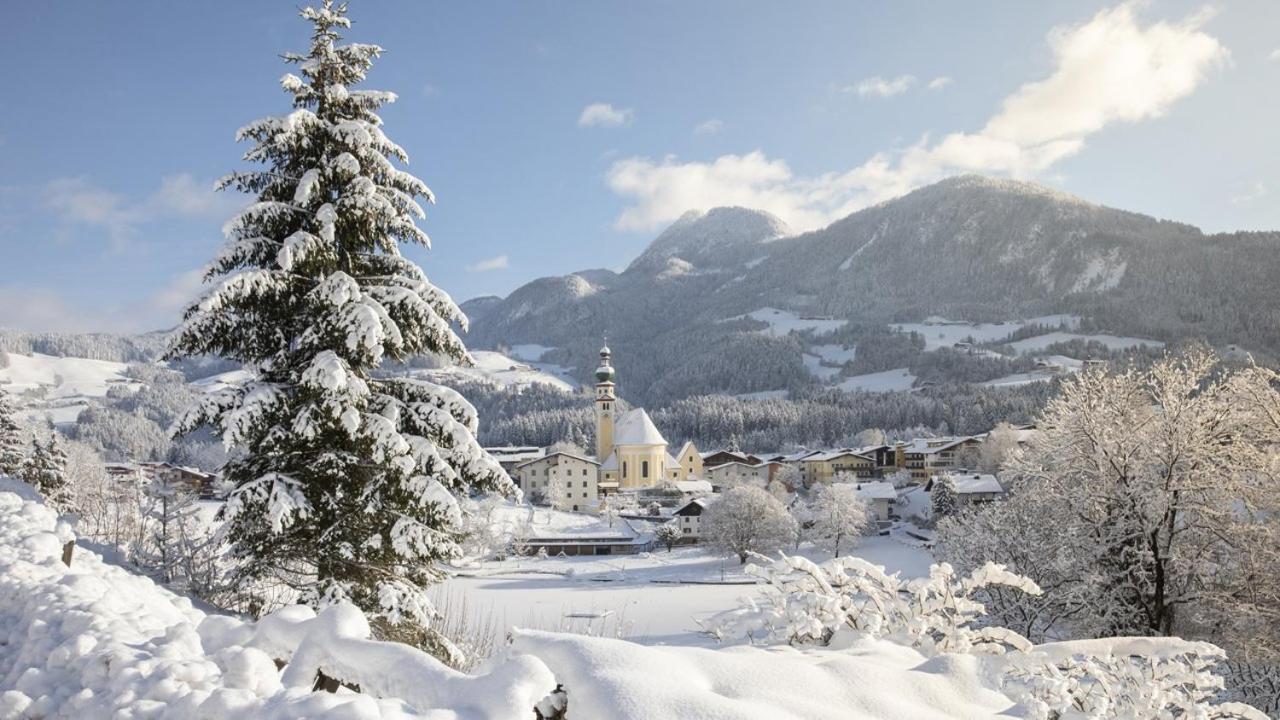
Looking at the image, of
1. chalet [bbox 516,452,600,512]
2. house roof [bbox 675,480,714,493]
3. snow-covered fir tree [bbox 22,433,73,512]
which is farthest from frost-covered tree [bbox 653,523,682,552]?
snow-covered fir tree [bbox 22,433,73,512]

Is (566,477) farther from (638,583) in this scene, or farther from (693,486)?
(638,583)

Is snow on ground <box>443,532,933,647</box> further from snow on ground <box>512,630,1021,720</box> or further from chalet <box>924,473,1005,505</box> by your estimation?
snow on ground <box>512,630,1021,720</box>

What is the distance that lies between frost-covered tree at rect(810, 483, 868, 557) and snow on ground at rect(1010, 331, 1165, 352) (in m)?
143

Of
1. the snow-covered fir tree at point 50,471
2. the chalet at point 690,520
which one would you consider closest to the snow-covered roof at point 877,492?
the chalet at point 690,520

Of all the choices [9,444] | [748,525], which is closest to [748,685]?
[9,444]

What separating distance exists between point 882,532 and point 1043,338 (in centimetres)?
15551

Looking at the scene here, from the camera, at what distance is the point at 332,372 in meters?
7.32

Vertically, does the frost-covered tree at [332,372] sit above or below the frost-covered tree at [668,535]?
above

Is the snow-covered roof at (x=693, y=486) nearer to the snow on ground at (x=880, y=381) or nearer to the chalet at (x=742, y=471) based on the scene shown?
the chalet at (x=742, y=471)

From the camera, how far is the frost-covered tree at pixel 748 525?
55500mm

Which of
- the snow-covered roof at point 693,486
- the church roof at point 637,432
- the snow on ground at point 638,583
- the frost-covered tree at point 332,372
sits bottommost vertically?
the snow on ground at point 638,583

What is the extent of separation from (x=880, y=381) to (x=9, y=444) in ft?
574

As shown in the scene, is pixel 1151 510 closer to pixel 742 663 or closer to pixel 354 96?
pixel 742 663

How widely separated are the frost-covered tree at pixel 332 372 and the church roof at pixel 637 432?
85.4 m
